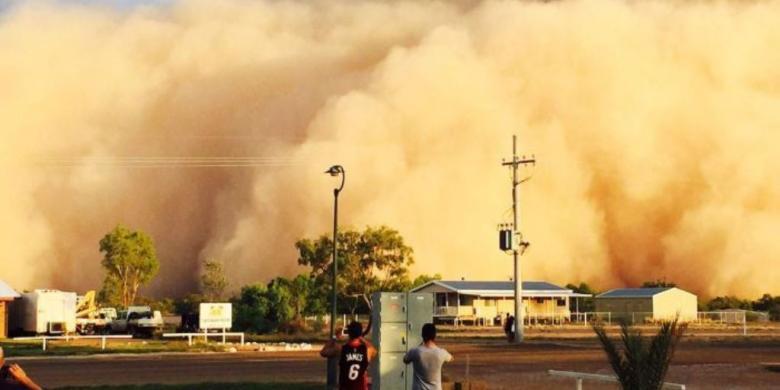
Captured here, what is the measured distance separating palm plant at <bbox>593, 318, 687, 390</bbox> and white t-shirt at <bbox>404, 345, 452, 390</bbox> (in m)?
1.79

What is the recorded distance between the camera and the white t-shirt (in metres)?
12.0

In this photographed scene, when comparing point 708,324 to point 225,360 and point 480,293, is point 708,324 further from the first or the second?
point 225,360

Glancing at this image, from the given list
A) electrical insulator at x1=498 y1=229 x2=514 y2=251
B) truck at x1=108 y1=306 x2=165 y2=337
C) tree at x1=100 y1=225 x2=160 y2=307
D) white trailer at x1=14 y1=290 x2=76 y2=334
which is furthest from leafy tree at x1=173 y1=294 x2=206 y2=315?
electrical insulator at x1=498 y1=229 x2=514 y2=251

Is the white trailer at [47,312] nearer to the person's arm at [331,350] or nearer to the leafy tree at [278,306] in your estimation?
the leafy tree at [278,306]

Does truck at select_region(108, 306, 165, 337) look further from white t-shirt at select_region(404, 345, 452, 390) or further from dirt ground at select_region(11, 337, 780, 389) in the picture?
white t-shirt at select_region(404, 345, 452, 390)

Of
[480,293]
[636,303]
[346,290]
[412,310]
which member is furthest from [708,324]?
[412,310]

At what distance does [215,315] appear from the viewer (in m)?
47.7

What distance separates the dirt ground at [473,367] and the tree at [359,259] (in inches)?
1008

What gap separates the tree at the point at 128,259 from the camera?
8044 centimetres

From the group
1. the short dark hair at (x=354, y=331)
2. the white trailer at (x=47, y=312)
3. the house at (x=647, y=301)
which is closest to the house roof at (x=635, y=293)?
the house at (x=647, y=301)

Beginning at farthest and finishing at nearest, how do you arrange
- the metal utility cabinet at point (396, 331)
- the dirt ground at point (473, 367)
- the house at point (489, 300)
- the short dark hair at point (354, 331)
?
the house at point (489, 300)
the dirt ground at point (473, 367)
the metal utility cabinet at point (396, 331)
the short dark hair at point (354, 331)

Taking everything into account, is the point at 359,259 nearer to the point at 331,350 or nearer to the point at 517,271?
the point at 517,271

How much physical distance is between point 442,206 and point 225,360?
7668 centimetres

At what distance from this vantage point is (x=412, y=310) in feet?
61.0
